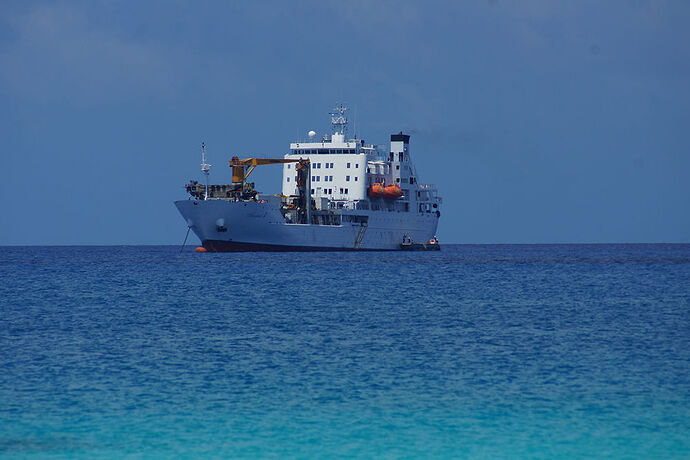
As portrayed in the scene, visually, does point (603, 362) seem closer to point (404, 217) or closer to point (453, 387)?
Answer: point (453, 387)

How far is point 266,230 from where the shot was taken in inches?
3125

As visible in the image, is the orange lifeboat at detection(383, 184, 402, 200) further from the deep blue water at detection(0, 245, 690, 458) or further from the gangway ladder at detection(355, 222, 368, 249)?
the deep blue water at detection(0, 245, 690, 458)

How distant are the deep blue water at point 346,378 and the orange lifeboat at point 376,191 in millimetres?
52440

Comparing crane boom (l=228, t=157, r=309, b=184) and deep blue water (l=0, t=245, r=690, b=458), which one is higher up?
crane boom (l=228, t=157, r=309, b=184)

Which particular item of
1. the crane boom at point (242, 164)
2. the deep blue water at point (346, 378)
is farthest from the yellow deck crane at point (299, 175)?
the deep blue water at point (346, 378)

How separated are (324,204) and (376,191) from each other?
6.81m

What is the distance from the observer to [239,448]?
13641 millimetres

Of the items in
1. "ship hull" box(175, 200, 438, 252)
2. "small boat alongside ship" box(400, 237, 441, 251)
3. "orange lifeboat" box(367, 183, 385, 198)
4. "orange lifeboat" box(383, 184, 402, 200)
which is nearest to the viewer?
"ship hull" box(175, 200, 438, 252)

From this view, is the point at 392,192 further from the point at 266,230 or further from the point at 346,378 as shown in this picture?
the point at 346,378

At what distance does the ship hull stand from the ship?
0.08 metres

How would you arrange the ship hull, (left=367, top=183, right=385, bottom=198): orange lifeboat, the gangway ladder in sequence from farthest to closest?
(left=367, top=183, right=385, bottom=198): orange lifeboat → the gangway ladder → the ship hull

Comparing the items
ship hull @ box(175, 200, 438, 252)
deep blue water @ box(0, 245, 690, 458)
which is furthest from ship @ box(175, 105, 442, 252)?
deep blue water @ box(0, 245, 690, 458)

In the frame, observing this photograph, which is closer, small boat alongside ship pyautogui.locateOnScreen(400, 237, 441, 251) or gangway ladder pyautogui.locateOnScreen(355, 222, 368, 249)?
gangway ladder pyautogui.locateOnScreen(355, 222, 368, 249)

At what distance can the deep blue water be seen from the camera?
14.0 metres
